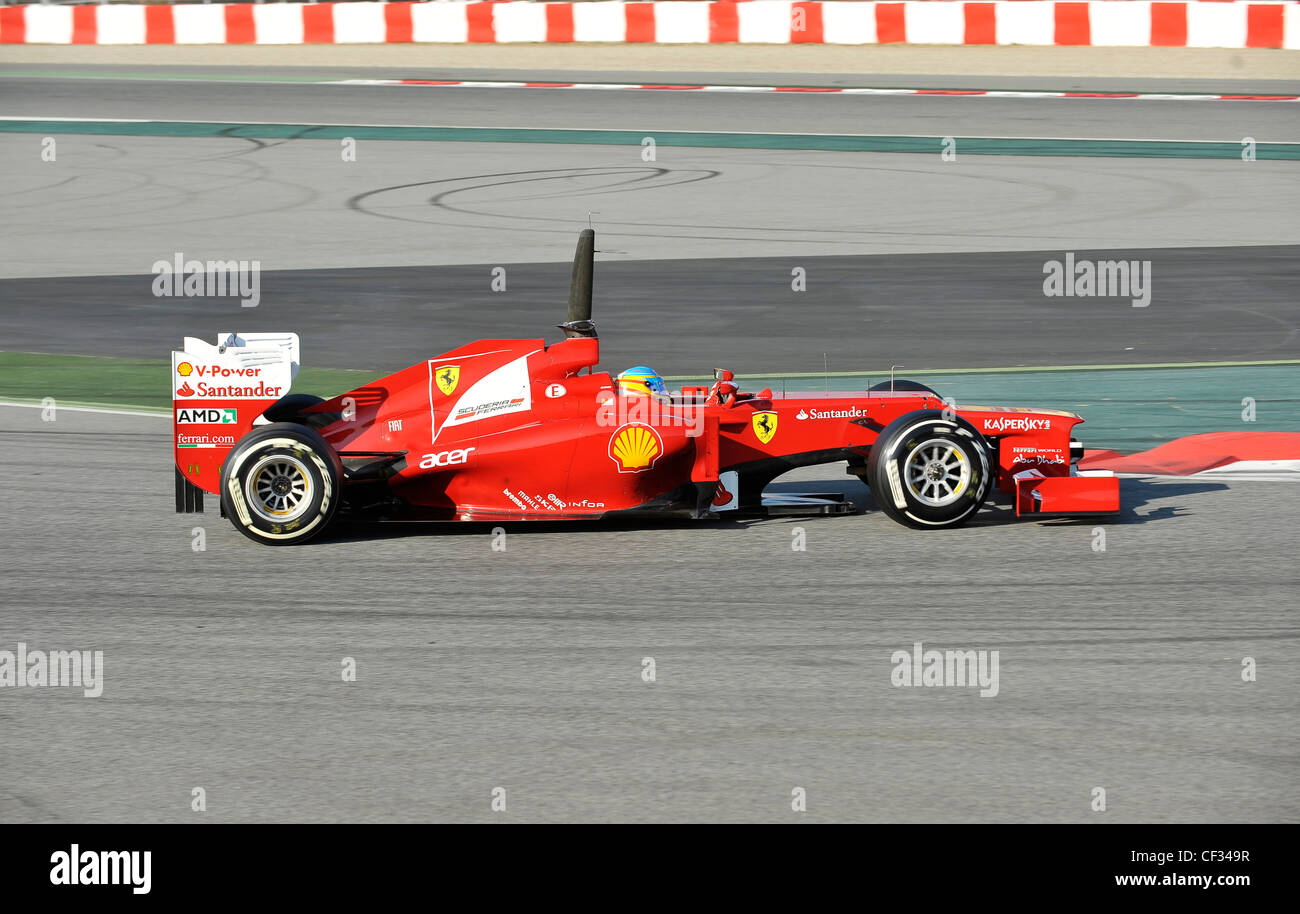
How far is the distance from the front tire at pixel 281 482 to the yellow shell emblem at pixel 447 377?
61 centimetres

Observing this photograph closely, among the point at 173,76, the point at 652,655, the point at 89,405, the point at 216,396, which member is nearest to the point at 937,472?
the point at 652,655

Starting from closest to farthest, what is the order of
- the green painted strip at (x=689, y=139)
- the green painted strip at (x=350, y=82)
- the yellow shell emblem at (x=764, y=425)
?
the yellow shell emblem at (x=764, y=425) < the green painted strip at (x=689, y=139) < the green painted strip at (x=350, y=82)

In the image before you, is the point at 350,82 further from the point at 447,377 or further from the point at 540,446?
the point at 540,446

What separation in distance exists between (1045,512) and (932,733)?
2.60 metres

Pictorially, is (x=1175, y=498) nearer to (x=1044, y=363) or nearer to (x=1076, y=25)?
(x=1044, y=363)

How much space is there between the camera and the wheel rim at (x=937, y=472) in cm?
778

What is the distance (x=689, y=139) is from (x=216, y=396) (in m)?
15.2

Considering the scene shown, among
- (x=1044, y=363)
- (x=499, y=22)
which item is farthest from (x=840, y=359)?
(x=499, y=22)

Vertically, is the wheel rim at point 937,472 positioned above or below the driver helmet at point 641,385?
below

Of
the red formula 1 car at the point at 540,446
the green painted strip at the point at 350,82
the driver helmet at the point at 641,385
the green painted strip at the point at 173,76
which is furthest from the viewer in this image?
the green painted strip at the point at 173,76

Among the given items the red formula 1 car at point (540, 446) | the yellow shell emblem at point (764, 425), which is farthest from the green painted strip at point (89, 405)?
the yellow shell emblem at point (764, 425)

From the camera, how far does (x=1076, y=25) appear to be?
30031 millimetres

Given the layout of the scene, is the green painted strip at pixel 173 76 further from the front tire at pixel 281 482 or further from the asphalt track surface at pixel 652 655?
the front tire at pixel 281 482

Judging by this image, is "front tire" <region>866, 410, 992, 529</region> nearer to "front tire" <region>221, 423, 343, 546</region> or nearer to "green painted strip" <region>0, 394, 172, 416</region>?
"front tire" <region>221, 423, 343, 546</region>
